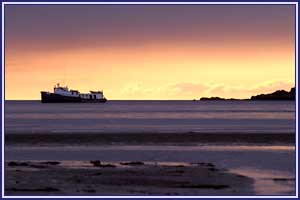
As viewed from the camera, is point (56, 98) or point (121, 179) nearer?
point (121, 179)

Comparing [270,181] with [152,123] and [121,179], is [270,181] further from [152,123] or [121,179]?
[152,123]

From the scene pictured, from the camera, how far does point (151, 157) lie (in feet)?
86.2

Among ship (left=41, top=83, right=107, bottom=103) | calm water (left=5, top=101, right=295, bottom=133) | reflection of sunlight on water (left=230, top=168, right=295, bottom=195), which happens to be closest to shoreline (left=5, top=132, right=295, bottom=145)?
calm water (left=5, top=101, right=295, bottom=133)

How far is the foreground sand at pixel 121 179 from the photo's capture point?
1775 centimetres

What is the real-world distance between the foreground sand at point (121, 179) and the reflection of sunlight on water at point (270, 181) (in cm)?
30

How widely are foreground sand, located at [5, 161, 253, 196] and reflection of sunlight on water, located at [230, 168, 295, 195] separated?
0.98 feet

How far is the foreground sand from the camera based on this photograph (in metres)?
17.8

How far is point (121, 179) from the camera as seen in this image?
65.1ft

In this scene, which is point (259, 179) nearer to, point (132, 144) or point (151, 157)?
point (151, 157)

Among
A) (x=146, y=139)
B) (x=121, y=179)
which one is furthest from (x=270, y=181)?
(x=146, y=139)

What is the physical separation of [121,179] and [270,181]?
4.14 meters

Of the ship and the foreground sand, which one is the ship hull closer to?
the ship

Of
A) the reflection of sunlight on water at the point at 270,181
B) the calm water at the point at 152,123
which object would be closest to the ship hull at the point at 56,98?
the calm water at the point at 152,123

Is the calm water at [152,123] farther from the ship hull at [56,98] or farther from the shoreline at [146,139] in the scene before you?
the ship hull at [56,98]
